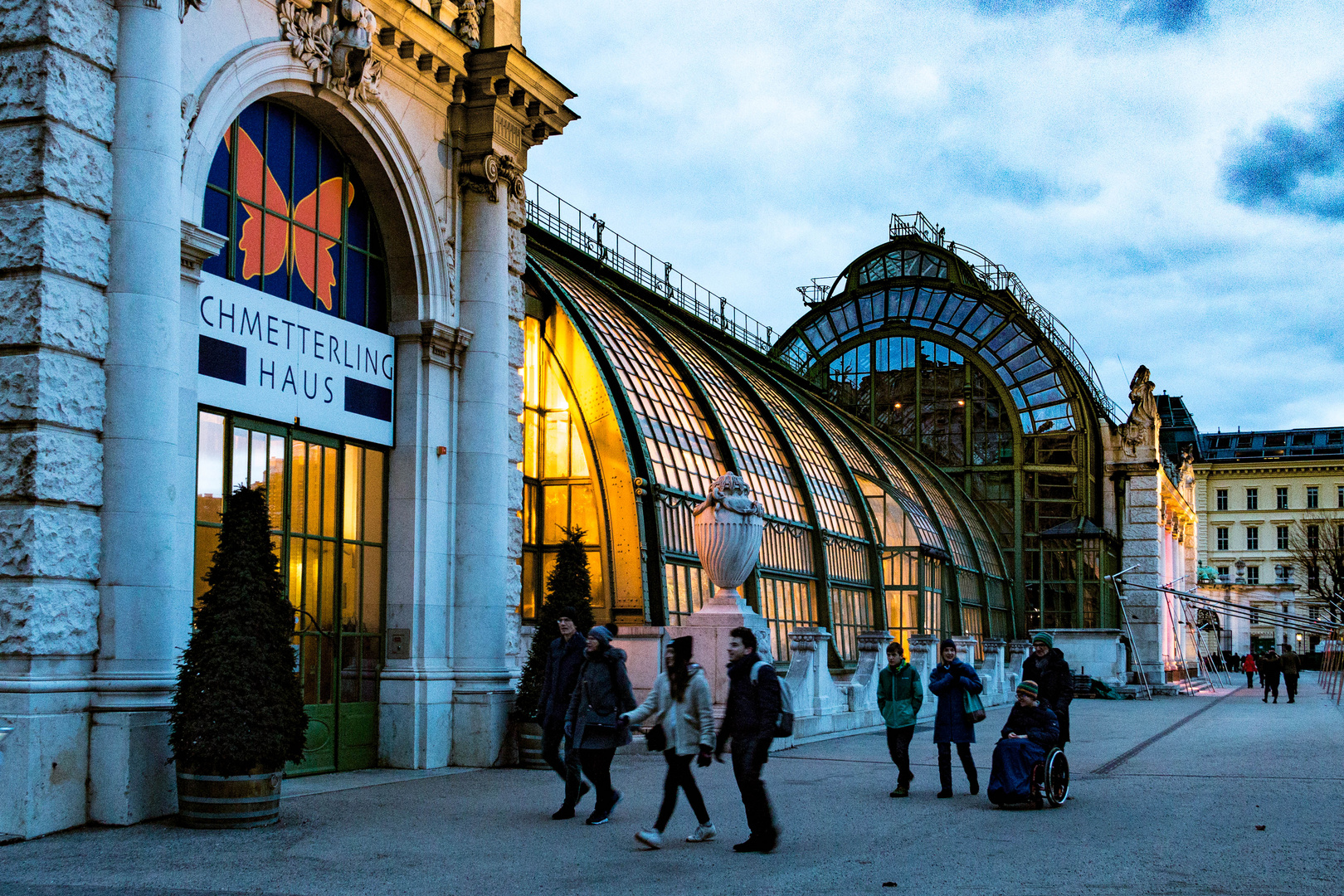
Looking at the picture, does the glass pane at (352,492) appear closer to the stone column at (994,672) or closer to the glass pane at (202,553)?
the glass pane at (202,553)

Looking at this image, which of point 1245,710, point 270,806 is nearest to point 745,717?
point 270,806

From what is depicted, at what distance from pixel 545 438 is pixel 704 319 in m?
15.9

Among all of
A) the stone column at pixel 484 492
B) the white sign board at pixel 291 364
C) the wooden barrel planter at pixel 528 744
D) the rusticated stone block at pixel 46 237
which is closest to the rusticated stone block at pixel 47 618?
the rusticated stone block at pixel 46 237

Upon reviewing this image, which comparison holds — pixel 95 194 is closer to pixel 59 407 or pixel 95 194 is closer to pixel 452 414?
pixel 59 407

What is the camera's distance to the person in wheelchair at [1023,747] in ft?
44.3

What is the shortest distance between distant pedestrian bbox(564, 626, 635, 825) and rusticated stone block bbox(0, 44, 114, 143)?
245 inches

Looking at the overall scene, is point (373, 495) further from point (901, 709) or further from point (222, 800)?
point (901, 709)

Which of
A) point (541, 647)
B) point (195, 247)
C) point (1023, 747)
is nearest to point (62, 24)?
point (195, 247)

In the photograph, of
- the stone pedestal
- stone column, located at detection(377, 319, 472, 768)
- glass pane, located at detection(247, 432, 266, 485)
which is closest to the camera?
glass pane, located at detection(247, 432, 266, 485)

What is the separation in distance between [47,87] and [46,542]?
3.73 meters

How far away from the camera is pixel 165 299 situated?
12.0 metres

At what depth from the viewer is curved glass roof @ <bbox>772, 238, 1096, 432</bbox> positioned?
163 ft

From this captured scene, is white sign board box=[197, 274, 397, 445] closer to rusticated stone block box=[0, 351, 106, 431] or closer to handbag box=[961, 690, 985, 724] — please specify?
rusticated stone block box=[0, 351, 106, 431]

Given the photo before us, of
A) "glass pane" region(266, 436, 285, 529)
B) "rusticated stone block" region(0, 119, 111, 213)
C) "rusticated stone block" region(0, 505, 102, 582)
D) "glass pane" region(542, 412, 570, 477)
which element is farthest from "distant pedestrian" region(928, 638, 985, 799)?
"glass pane" region(542, 412, 570, 477)
